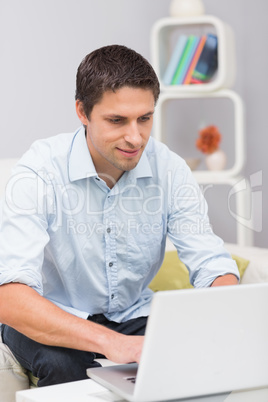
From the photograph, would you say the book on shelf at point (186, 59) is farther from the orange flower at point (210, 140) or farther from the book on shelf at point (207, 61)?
the orange flower at point (210, 140)

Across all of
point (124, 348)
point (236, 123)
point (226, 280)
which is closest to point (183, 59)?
point (236, 123)

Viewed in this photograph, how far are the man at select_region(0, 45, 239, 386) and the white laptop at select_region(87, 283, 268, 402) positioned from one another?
413mm

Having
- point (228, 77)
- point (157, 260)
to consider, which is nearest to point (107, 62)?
point (157, 260)

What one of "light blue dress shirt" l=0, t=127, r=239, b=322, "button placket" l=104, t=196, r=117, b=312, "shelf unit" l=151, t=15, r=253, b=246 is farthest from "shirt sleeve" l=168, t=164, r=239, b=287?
"shelf unit" l=151, t=15, r=253, b=246

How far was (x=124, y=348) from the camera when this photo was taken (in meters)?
1.17

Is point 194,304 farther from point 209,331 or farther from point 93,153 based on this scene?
point 93,153

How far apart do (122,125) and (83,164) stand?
164 millimetres

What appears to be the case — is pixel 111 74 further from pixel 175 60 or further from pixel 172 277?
pixel 175 60

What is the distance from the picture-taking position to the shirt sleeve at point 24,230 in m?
1.42

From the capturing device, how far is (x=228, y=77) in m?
3.01

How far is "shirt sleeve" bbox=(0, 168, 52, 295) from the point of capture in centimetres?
142

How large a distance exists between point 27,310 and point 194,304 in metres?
0.50

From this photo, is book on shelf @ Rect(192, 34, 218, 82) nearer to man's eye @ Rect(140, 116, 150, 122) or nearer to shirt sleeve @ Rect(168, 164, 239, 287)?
shirt sleeve @ Rect(168, 164, 239, 287)

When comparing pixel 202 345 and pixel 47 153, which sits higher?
pixel 47 153
